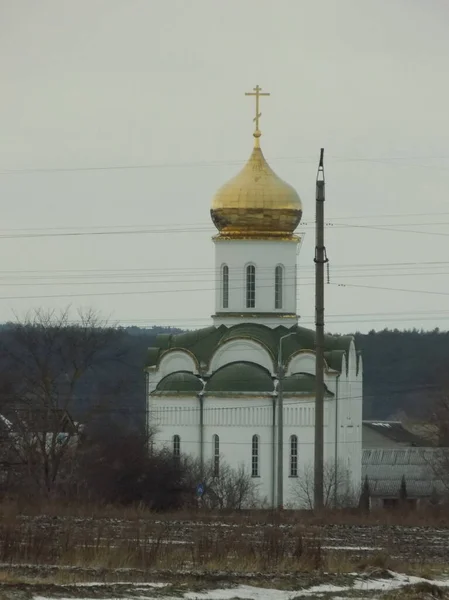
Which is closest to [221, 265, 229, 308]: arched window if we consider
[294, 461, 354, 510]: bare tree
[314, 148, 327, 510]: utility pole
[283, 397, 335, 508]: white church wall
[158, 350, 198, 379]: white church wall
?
[158, 350, 198, 379]: white church wall

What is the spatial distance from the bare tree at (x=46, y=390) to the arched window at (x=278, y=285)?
4.02 meters

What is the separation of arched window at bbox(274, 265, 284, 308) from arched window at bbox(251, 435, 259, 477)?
12.8 ft

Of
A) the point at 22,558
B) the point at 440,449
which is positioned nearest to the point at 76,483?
the point at 22,558

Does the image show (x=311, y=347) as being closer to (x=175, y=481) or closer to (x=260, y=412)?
(x=260, y=412)

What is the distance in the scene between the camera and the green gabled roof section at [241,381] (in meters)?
44.7

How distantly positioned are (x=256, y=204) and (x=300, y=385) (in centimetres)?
462

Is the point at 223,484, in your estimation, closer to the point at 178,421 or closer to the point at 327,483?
the point at 327,483

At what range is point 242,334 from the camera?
46125mm

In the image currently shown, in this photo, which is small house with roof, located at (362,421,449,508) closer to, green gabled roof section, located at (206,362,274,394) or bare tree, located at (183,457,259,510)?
green gabled roof section, located at (206,362,274,394)

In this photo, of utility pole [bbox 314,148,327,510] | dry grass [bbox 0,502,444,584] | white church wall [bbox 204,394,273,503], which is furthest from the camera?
white church wall [bbox 204,394,273,503]

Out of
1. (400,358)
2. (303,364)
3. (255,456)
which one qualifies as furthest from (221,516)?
(400,358)

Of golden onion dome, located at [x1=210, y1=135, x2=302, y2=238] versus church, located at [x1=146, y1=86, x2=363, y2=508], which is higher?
golden onion dome, located at [x1=210, y1=135, x2=302, y2=238]

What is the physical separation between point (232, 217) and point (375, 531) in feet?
81.3

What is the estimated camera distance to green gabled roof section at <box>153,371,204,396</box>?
45219mm
